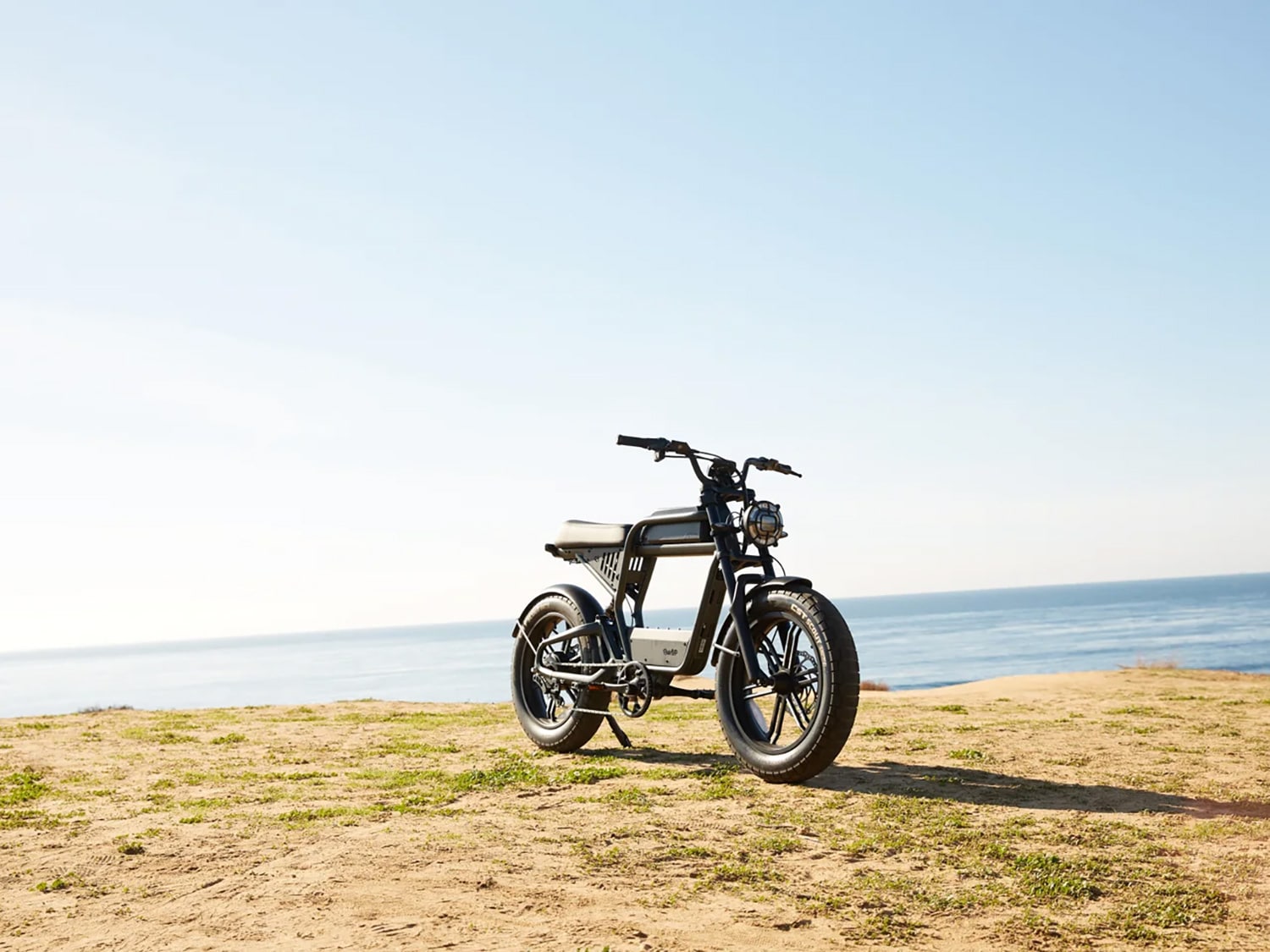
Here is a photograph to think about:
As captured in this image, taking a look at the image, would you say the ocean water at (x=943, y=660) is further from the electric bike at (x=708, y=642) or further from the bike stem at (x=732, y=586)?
the bike stem at (x=732, y=586)

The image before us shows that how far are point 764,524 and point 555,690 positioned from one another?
2.53m

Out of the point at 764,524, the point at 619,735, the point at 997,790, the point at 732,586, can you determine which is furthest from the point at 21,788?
the point at 997,790

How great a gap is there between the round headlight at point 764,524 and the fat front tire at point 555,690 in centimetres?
179

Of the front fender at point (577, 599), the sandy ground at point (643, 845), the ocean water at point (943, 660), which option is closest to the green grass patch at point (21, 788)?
the sandy ground at point (643, 845)

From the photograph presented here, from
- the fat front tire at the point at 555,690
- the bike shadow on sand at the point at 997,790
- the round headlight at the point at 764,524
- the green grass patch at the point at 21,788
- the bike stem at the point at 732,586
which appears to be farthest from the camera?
the fat front tire at the point at 555,690

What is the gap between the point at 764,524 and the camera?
21.4ft

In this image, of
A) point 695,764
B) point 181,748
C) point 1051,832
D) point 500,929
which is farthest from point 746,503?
point 181,748

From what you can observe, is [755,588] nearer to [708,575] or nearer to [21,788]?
[708,575]

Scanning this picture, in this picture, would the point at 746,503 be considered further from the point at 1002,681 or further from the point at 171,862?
the point at 1002,681

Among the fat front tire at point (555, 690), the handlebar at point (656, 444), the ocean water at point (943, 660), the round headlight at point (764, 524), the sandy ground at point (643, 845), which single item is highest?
the handlebar at point (656, 444)

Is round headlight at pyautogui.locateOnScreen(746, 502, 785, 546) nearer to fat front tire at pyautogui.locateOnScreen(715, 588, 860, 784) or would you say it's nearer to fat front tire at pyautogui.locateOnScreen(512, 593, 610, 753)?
fat front tire at pyautogui.locateOnScreen(715, 588, 860, 784)

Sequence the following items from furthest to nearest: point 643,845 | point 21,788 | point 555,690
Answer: point 555,690, point 21,788, point 643,845

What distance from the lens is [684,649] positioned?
6836 mm

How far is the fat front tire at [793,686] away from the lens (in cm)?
570
